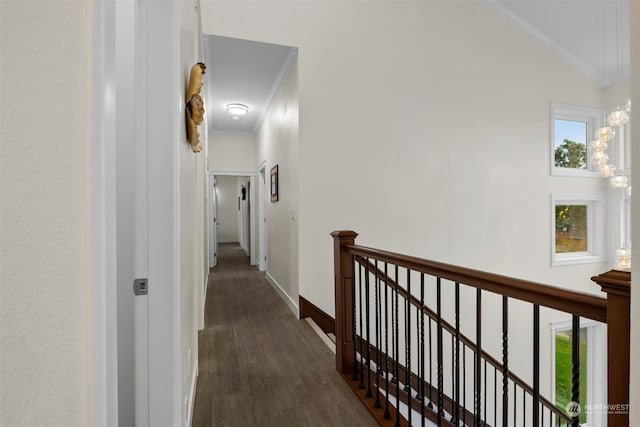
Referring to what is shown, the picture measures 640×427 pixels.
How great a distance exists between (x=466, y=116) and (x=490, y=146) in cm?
55

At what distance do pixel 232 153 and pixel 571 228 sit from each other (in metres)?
6.11

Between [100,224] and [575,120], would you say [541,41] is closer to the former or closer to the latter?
[575,120]

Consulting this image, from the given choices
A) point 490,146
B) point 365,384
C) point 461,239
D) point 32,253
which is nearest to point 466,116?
point 490,146

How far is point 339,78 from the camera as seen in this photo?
12.7ft

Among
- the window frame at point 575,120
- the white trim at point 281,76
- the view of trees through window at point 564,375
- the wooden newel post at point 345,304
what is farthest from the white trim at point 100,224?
the view of trees through window at point 564,375

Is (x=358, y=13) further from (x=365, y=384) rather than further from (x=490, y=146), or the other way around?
(x=365, y=384)

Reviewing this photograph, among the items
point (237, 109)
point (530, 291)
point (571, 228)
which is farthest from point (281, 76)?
point (571, 228)

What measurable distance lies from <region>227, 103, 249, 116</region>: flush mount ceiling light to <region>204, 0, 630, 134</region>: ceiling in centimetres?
8

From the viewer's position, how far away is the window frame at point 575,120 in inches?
201

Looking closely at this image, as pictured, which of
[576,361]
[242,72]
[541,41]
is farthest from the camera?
[541,41]

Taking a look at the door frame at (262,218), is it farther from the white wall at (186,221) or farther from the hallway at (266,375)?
the white wall at (186,221)

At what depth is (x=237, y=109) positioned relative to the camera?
5.23 m

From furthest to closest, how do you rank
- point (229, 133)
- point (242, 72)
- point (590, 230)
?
point (229, 133) < point (590, 230) < point (242, 72)

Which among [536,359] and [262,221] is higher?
[262,221]
